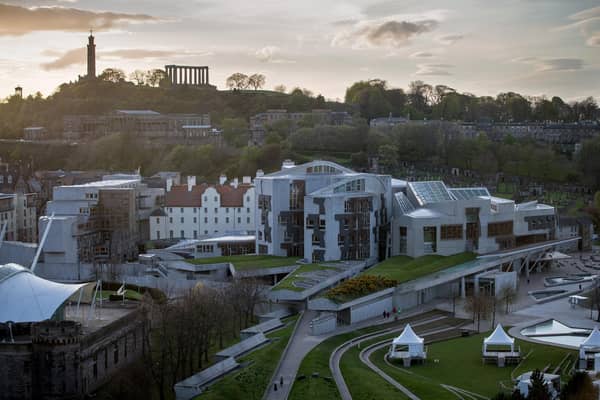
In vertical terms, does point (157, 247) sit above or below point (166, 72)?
below

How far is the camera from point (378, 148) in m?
104

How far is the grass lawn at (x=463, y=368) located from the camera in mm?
36000

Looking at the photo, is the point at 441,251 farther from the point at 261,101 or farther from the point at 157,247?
the point at 261,101

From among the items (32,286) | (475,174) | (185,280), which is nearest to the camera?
(32,286)

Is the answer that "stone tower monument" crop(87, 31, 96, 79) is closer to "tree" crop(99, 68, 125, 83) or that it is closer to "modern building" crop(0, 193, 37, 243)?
"tree" crop(99, 68, 125, 83)

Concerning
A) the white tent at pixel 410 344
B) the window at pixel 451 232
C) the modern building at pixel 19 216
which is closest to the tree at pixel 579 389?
the white tent at pixel 410 344

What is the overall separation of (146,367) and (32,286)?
569 centimetres

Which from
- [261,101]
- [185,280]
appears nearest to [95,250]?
[185,280]

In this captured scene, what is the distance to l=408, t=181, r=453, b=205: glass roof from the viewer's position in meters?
62.6

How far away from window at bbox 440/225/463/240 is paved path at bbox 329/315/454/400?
11135 mm

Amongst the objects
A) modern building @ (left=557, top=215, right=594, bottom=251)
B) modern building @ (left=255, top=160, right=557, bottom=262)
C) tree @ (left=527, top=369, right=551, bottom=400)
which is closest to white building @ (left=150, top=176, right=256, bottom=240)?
modern building @ (left=255, top=160, right=557, bottom=262)

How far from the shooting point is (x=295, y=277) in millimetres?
52938

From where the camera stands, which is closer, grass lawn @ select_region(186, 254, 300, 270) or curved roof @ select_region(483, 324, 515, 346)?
curved roof @ select_region(483, 324, 515, 346)

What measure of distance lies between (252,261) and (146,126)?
66054 millimetres
